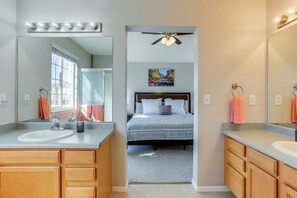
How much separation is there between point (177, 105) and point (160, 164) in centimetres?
269

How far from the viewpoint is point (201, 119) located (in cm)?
272

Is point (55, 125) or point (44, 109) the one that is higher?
point (44, 109)

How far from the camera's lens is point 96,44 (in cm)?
269

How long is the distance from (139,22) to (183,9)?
0.58 metres

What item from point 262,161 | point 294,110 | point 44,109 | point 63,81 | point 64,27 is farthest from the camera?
point 63,81

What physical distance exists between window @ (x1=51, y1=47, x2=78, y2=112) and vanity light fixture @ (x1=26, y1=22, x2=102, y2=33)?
332 mm

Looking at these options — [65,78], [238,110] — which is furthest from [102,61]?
[238,110]

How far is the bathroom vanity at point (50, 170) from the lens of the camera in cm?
188

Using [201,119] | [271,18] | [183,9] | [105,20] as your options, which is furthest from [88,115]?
[271,18]

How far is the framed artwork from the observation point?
677 centimetres

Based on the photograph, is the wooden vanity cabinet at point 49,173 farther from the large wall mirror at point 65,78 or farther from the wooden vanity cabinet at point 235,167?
the wooden vanity cabinet at point 235,167

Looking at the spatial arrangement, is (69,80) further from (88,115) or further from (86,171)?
(86,171)

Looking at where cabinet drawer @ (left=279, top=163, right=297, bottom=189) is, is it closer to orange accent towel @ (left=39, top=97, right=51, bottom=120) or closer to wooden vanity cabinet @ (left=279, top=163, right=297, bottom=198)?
wooden vanity cabinet @ (left=279, top=163, right=297, bottom=198)

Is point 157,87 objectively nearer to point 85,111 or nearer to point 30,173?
point 85,111
